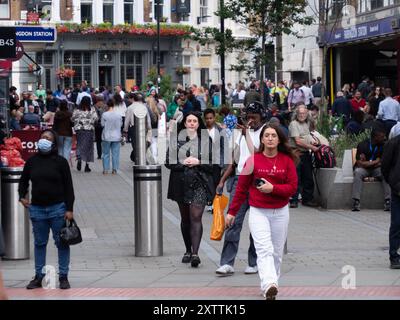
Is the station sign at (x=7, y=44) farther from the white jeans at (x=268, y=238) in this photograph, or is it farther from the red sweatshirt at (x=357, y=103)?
the red sweatshirt at (x=357, y=103)

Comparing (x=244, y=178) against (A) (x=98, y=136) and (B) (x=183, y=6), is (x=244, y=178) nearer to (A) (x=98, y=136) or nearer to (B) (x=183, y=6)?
(A) (x=98, y=136)

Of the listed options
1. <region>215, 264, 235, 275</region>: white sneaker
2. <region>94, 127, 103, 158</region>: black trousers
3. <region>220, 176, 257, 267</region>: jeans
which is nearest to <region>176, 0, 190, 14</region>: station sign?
<region>94, 127, 103, 158</region>: black trousers

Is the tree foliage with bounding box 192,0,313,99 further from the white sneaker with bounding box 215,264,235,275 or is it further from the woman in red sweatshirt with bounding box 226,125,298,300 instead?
the woman in red sweatshirt with bounding box 226,125,298,300

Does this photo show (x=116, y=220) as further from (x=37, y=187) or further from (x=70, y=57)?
(x=70, y=57)

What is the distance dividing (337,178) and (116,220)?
155 inches

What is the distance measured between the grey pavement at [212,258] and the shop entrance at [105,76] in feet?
144

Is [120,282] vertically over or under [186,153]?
under

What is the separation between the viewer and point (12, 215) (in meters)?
13.8

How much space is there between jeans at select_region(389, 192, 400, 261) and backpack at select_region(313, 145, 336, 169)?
251 inches

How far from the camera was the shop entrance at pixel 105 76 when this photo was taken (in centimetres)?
6338

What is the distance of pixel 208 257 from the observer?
45.9 ft
